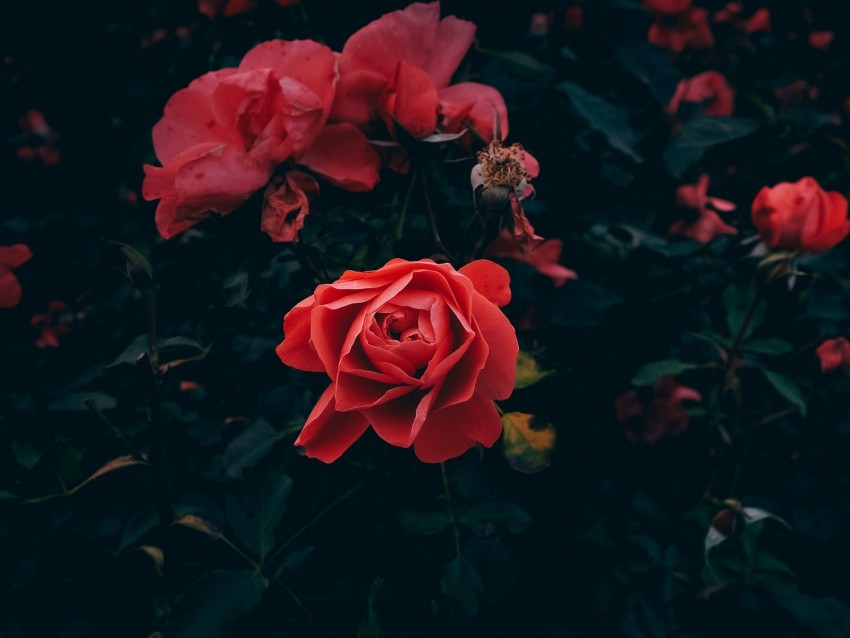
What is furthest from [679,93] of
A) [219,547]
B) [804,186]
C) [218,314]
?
[219,547]

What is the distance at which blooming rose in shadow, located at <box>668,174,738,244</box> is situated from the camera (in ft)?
4.60

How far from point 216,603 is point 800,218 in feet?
3.61

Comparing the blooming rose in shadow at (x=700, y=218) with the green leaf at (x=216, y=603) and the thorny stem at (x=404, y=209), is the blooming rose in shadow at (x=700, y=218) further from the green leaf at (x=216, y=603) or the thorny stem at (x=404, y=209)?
the green leaf at (x=216, y=603)

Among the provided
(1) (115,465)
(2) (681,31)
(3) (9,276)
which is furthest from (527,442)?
(2) (681,31)

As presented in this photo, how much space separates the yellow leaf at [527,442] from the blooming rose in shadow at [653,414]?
62 centimetres

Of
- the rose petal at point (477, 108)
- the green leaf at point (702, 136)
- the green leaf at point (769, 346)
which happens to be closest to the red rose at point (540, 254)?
the rose petal at point (477, 108)

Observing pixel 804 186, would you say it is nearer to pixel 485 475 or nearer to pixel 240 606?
pixel 485 475

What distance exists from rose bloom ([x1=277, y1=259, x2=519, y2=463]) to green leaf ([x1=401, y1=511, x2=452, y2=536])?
33 centimetres

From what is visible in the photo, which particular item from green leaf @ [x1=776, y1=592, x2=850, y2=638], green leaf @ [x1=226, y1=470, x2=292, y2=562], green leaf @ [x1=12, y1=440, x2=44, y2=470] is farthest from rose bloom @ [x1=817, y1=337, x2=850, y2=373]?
green leaf @ [x1=12, y1=440, x2=44, y2=470]

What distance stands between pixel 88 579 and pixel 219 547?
0.70 feet

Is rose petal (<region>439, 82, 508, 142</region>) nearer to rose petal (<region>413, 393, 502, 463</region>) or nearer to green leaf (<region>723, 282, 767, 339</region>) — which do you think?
rose petal (<region>413, 393, 502, 463</region>)

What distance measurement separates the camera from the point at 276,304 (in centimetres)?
103

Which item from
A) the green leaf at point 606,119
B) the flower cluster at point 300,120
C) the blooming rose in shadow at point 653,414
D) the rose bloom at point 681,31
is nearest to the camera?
the flower cluster at point 300,120

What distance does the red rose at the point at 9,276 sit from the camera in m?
1.00
